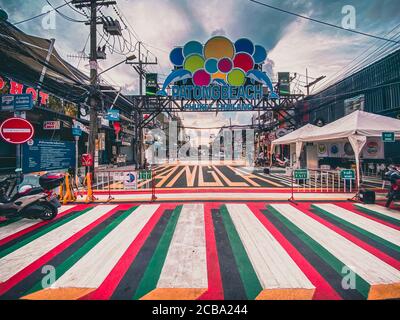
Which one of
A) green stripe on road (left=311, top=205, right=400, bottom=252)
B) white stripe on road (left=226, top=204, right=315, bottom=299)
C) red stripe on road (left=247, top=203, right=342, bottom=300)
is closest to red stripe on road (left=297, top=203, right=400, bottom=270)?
green stripe on road (left=311, top=205, right=400, bottom=252)

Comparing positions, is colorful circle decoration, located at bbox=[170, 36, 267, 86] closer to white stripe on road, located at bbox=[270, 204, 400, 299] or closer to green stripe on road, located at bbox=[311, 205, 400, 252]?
green stripe on road, located at bbox=[311, 205, 400, 252]

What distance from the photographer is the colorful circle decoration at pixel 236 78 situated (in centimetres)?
1534

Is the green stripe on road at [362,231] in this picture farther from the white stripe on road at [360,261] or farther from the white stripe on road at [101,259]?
the white stripe on road at [101,259]

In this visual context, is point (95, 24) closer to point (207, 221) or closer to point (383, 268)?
point (207, 221)

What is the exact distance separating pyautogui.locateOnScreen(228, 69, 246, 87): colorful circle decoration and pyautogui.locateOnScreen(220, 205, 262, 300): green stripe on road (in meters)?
14.0

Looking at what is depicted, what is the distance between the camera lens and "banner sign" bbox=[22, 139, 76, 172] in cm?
1077

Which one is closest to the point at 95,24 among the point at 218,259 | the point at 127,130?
the point at 218,259

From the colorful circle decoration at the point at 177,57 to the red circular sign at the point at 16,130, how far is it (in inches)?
506

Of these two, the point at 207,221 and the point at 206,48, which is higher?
the point at 206,48

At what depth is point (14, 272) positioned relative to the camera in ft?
9.93

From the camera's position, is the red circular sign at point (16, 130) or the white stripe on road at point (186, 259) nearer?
the white stripe on road at point (186, 259)

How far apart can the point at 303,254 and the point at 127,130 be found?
28.6 metres

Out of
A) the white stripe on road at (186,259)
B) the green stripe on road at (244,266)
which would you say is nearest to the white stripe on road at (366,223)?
the green stripe on road at (244,266)

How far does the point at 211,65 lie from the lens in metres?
15.0
